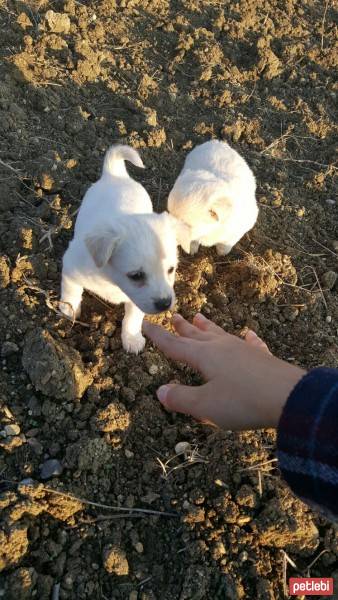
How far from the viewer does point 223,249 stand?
451 centimetres

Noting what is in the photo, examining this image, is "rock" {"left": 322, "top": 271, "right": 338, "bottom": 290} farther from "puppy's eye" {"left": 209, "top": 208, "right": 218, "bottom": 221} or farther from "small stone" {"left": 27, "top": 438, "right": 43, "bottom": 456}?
"small stone" {"left": 27, "top": 438, "right": 43, "bottom": 456}

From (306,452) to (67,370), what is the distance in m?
1.73

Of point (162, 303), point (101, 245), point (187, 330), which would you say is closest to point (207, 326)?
point (187, 330)

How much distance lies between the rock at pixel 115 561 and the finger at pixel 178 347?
3.49 ft

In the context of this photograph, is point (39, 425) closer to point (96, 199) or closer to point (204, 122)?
point (96, 199)

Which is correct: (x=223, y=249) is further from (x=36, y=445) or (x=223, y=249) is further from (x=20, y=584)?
(x=20, y=584)

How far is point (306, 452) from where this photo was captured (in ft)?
5.79

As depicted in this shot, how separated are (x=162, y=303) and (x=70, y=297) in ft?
2.66

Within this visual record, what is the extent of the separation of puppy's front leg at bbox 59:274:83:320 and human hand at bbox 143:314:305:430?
3.70 ft

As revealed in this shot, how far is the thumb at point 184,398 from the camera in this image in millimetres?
2215

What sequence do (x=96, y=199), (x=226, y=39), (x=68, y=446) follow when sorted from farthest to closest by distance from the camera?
(x=226, y=39) → (x=96, y=199) → (x=68, y=446)

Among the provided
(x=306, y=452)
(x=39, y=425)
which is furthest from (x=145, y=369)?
(x=306, y=452)
